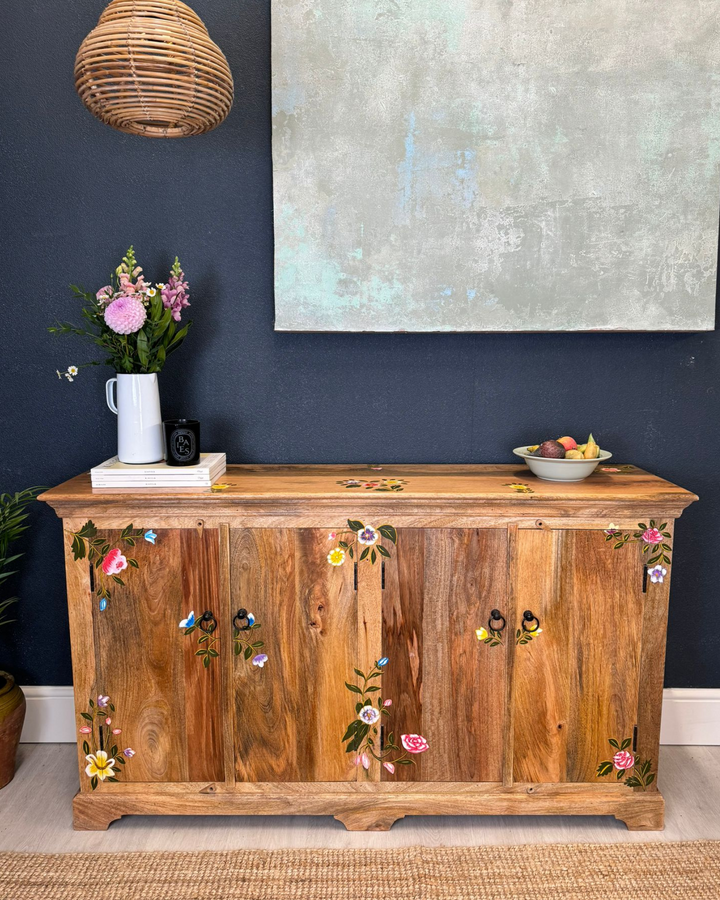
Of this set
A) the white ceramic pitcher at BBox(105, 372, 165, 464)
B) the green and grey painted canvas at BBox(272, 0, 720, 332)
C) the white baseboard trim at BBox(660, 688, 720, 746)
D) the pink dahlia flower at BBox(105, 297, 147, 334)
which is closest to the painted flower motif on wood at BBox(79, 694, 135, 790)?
the white ceramic pitcher at BBox(105, 372, 165, 464)

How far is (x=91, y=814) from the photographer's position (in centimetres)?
203

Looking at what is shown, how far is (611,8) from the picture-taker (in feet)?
6.85

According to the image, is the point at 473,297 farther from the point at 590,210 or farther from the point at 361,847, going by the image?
the point at 361,847

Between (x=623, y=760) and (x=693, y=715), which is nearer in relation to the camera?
(x=623, y=760)

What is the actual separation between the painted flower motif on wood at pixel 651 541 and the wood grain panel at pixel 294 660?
2.41 ft

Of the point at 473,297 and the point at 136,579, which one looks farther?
the point at 473,297

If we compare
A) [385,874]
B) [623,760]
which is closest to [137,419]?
[385,874]

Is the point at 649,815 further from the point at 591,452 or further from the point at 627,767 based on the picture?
the point at 591,452

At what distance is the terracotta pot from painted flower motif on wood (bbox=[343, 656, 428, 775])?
1043mm

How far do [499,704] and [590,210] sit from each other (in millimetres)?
1489

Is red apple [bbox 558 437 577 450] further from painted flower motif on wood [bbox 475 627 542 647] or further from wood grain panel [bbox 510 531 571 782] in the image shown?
painted flower motif on wood [bbox 475 627 542 647]

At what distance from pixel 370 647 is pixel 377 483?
460 mm

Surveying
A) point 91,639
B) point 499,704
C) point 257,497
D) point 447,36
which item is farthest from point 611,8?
point 91,639

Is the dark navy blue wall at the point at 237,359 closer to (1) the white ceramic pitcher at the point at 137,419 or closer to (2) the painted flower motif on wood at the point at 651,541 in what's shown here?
(1) the white ceramic pitcher at the point at 137,419
